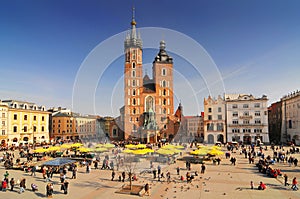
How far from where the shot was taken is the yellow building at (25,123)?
189 feet

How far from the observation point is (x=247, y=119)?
203ft

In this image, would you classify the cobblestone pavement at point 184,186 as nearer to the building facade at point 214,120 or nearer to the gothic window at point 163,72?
the building facade at point 214,120

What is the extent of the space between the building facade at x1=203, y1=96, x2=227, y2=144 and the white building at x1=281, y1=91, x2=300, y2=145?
15888 millimetres

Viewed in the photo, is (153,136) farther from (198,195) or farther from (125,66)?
(198,195)

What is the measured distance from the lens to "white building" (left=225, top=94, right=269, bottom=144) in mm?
60594

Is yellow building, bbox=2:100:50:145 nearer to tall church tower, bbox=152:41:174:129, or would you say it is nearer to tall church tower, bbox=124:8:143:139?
tall church tower, bbox=124:8:143:139

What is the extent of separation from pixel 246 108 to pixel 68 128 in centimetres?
5991

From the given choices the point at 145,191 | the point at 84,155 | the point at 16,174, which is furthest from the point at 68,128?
the point at 145,191

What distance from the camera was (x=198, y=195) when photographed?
18.1 meters

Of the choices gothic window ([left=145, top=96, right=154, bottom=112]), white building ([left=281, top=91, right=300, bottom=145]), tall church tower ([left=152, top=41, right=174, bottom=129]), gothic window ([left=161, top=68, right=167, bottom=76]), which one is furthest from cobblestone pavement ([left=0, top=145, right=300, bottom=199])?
gothic window ([left=161, top=68, right=167, bottom=76])

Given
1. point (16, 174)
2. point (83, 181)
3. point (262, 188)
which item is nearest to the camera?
point (262, 188)

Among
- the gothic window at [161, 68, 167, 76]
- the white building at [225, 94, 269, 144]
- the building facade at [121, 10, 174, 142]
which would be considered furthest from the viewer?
the gothic window at [161, 68, 167, 76]

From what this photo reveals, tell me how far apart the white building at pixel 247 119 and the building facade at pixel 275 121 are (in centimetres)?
896

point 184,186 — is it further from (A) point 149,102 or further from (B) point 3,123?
(A) point 149,102
